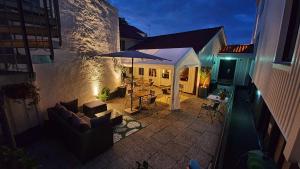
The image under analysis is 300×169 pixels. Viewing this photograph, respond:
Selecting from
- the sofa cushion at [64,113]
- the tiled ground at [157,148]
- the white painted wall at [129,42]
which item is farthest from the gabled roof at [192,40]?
the sofa cushion at [64,113]

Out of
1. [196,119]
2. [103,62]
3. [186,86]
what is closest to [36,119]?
[103,62]

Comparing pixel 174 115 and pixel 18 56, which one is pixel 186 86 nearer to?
pixel 174 115

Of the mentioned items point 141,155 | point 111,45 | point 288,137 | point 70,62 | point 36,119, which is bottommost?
point 141,155

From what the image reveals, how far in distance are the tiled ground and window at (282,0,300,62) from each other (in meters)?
3.48

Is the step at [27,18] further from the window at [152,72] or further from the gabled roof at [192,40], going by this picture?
the window at [152,72]

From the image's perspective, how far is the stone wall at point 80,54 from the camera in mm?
5797

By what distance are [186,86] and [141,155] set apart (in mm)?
7802

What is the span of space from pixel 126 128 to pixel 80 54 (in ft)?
15.0

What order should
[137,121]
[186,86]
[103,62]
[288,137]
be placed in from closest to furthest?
[288,137]
[137,121]
[103,62]
[186,86]

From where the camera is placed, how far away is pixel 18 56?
10.3 ft

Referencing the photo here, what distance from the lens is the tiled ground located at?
389cm

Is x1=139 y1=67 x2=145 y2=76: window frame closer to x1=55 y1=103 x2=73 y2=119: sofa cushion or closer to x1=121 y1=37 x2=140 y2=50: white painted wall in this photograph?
x1=121 y1=37 x2=140 y2=50: white painted wall

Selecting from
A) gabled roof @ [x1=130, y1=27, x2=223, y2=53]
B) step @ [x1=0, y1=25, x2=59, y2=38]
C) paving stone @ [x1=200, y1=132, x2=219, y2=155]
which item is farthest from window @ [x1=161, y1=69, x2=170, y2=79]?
step @ [x1=0, y1=25, x2=59, y2=38]

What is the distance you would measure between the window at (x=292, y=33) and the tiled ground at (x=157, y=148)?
3.48 meters
